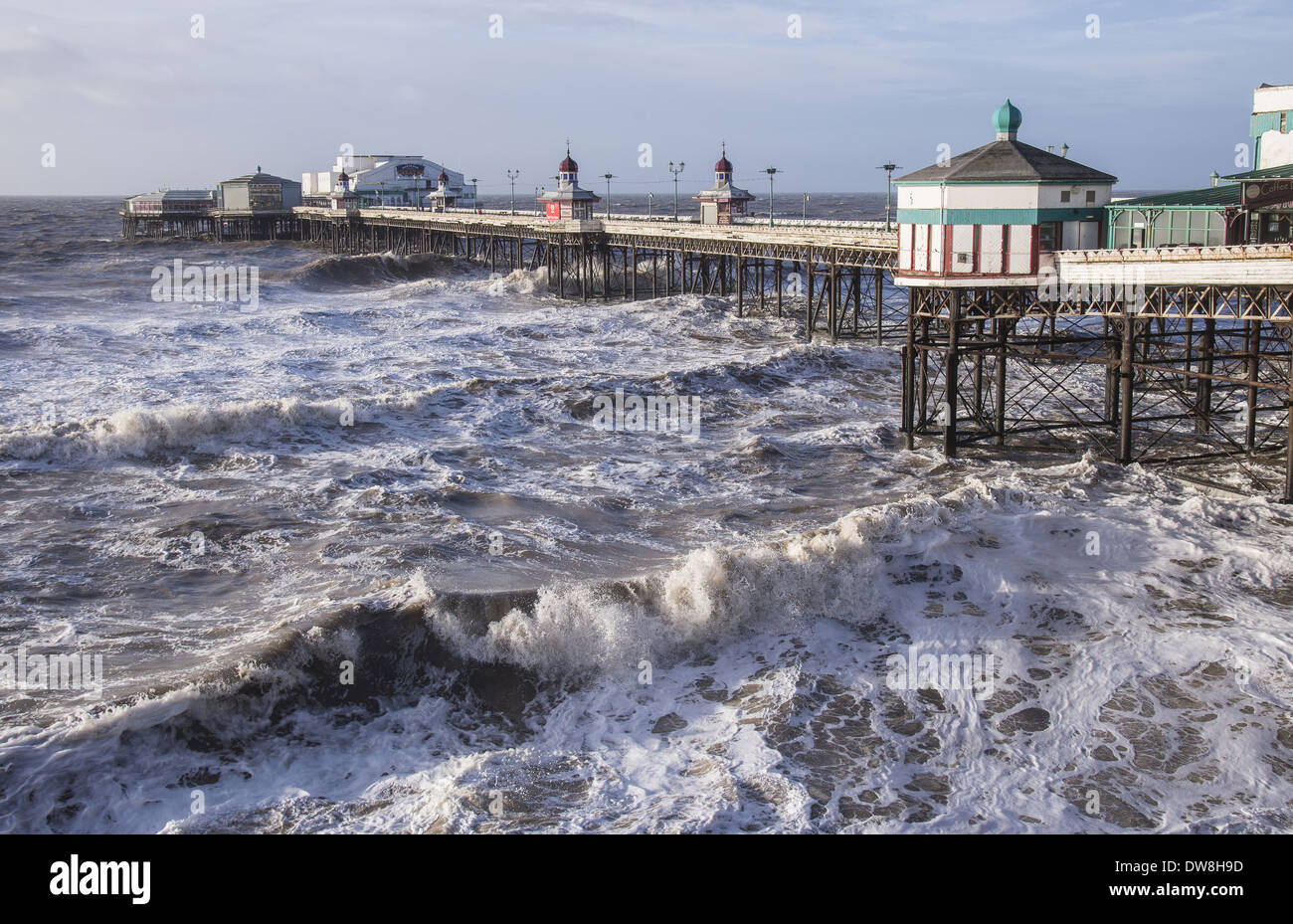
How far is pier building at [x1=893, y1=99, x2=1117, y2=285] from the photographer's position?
24000 millimetres

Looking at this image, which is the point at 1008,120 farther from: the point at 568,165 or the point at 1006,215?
the point at 568,165

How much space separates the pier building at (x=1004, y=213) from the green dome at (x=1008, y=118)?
2.46 feet

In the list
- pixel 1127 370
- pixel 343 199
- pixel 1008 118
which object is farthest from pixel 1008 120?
pixel 343 199

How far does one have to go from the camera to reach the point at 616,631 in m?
15.5

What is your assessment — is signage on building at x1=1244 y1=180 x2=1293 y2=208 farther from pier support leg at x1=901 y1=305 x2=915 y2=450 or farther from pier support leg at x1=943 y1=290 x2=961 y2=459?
pier support leg at x1=901 y1=305 x2=915 y2=450

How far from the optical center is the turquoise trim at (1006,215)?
24.0m

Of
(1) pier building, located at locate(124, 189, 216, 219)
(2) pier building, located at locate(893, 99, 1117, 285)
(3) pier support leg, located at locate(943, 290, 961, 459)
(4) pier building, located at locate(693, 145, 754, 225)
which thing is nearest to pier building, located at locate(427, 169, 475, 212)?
(1) pier building, located at locate(124, 189, 216, 219)

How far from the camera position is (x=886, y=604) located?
655 inches

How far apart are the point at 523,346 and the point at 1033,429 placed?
2247 centimetres

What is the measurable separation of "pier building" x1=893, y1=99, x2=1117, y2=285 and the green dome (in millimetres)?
749

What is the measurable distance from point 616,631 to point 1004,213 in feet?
45.4

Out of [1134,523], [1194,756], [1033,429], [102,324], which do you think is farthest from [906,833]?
[102,324]

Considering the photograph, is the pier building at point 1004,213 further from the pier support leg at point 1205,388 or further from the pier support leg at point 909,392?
the pier support leg at point 1205,388
